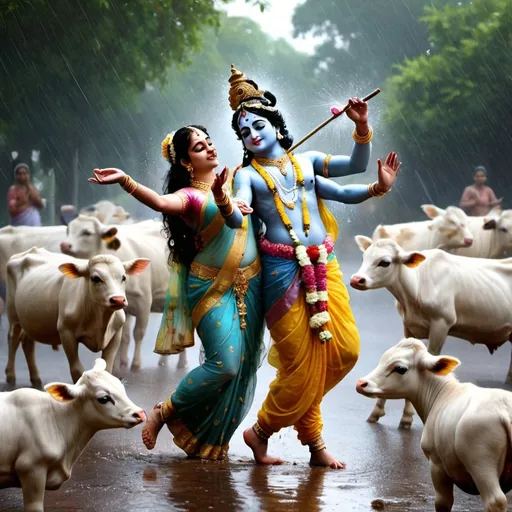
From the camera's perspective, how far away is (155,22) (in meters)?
23.4

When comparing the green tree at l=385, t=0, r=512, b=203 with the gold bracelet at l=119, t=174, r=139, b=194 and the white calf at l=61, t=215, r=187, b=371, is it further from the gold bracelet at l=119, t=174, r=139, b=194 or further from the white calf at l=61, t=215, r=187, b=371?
the gold bracelet at l=119, t=174, r=139, b=194

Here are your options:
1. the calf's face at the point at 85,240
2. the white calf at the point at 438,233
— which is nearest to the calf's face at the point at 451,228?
the white calf at the point at 438,233

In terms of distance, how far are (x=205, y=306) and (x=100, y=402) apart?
1.46m

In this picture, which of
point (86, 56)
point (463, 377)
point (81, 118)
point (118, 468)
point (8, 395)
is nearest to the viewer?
point (8, 395)

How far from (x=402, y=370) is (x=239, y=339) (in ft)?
4.57

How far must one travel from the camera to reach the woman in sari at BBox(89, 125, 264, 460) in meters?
6.79

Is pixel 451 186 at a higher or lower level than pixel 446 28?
lower

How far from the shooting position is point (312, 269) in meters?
6.79

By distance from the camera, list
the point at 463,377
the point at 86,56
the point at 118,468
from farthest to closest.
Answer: the point at 86,56, the point at 463,377, the point at 118,468

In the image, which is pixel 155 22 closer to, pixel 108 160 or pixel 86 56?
pixel 86 56

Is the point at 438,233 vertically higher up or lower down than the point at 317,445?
higher up

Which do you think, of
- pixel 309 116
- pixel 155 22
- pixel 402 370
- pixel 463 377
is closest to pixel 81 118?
pixel 155 22

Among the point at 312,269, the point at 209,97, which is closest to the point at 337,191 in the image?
the point at 312,269

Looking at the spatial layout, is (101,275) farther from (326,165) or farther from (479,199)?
(479,199)
